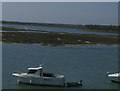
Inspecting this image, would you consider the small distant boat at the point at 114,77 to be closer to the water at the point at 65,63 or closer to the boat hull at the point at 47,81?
the water at the point at 65,63

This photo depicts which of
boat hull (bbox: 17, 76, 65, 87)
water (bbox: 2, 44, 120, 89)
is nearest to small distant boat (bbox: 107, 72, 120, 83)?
water (bbox: 2, 44, 120, 89)

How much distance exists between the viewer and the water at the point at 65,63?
2536 cm

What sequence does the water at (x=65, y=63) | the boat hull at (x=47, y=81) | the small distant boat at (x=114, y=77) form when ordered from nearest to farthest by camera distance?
the boat hull at (x=47, y=81)
the water at (x=65, y=63)
the small distant boat at (x=114, y=77)

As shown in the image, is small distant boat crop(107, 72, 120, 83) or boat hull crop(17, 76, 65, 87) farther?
small distant boat crop(107, 72, 120, 83)

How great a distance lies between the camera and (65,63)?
32.3m

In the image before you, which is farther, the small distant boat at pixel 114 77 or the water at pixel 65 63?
the small distant boat at pixel 114 77

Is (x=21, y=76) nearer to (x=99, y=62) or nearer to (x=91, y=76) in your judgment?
(x=91, y=76)

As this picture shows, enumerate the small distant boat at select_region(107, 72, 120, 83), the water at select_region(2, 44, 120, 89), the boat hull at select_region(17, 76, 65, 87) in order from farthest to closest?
the small distant boat at select_region(107, 72, 120, 83)
the water at select_region(2, 44, 120, 89)
the boat hull at select_region(17, 76, 65, 87)

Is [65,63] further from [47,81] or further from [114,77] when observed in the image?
[47,81]

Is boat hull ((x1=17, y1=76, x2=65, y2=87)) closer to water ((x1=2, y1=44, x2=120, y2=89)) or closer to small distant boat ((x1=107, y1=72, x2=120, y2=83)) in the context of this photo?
water ((x1=2, y1=44, x2=120, y2=89))

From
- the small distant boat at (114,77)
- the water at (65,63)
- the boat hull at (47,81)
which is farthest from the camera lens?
the small distant boat at (114,77)

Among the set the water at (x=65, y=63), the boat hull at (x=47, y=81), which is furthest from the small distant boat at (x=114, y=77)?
the boat hull at (x=47, y=81)

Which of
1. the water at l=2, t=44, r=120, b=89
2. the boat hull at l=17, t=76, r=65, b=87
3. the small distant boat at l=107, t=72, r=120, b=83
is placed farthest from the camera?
the small distant boat at l=107, t=72, r=120, b=83

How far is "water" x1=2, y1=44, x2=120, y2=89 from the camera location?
998 inches
